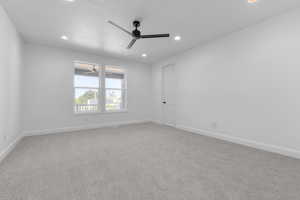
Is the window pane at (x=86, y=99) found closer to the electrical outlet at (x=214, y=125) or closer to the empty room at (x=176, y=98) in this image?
the empty room at (x=176, y=98)

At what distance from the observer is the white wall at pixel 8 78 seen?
233 cm

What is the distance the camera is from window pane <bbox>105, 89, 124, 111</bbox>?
5.19 meters

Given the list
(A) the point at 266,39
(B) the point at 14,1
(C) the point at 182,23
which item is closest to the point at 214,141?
(A) the point at 266,39

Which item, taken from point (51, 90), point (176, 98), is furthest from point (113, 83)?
point (176, 98)

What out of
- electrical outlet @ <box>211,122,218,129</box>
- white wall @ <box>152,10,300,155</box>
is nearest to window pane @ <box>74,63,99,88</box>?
white wall @ <box>152,10,300,155</box>

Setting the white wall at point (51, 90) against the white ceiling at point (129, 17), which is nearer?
the white ceiling at point (129, 17)

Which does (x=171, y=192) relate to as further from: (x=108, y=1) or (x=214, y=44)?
(x=214, y=44)

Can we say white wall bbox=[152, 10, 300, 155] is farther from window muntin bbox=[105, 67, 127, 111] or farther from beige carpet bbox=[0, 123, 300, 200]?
window muntin bbox=[105, 67, 127, 111]

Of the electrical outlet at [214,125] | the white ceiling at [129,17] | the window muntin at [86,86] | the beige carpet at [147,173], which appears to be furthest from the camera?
the window muntin at [86,86]

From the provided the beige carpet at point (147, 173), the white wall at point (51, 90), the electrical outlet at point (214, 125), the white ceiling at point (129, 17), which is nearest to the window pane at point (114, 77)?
the white wall at point (51, 90)

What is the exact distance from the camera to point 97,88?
4.92 metres

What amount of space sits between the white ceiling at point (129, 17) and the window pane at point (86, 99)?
1.75 meters

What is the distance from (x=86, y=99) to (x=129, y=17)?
140 inches

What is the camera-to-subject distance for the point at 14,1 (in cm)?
220
